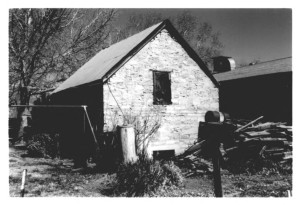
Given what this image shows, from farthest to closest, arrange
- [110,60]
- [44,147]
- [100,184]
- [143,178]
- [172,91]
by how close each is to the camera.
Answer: [44,147] → [110,60] → [172,91] → [100,184] → [143,178]

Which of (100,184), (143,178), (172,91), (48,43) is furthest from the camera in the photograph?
(48,43)

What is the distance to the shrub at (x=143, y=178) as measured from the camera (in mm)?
6711

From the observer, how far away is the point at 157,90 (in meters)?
11.3

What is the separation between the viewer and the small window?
1120cm

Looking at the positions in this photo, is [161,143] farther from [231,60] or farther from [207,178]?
[231,60]

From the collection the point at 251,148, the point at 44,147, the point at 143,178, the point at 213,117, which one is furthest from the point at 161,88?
the point at 44,147

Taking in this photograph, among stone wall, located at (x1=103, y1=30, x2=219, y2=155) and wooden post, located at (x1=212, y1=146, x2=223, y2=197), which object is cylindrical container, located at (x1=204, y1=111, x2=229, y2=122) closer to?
wooden post, located at (x1=212, y1=146, x2=223, y2=197)

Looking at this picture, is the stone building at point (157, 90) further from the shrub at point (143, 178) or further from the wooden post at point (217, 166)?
the wooden post at point (217, 166)

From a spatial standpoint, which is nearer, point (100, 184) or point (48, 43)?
point (100, 184)

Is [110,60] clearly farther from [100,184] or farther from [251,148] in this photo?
[251,148]

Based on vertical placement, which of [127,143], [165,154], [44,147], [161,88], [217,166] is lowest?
[165,154]

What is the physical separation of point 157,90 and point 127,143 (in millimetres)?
3383

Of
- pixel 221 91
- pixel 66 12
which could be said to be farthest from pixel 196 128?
pixel 66 12

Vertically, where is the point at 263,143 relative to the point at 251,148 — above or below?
above
